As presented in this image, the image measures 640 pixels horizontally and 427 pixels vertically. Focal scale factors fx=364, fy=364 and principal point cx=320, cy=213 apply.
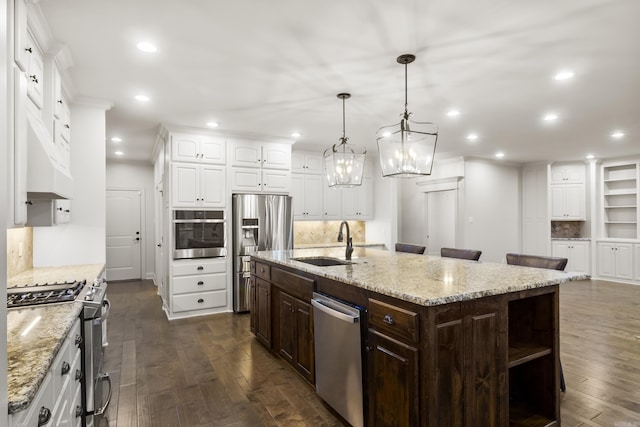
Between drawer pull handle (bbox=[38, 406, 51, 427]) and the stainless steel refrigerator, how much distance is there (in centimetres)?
383

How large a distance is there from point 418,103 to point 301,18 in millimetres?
2022

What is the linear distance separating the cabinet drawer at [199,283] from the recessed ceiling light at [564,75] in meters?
4.46

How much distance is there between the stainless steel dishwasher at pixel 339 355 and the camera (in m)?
2.18

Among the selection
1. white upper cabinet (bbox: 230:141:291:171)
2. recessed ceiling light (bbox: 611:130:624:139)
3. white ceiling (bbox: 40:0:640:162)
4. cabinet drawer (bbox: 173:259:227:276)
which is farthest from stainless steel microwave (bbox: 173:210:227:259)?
recessed ceiling light (bbox: 611:130:624:139)

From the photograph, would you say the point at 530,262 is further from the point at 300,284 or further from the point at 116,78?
the point at 116,78

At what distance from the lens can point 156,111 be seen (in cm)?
422

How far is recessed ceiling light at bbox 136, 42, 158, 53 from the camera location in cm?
262

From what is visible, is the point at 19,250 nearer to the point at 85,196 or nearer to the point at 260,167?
the point at 85,196

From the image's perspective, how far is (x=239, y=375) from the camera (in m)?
3.10

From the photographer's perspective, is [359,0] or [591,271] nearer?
[359,0]

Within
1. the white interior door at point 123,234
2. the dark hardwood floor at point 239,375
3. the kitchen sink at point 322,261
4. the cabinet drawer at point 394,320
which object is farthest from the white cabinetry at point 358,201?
the cabinet drawer at point 394,320

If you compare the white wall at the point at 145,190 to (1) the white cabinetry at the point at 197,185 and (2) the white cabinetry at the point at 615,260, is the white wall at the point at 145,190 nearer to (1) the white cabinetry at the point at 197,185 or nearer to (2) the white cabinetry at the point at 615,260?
(1) the white cabinetry at the point at 197,185

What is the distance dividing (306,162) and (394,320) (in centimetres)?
490

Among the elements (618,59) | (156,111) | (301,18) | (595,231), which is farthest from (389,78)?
(595,231)
